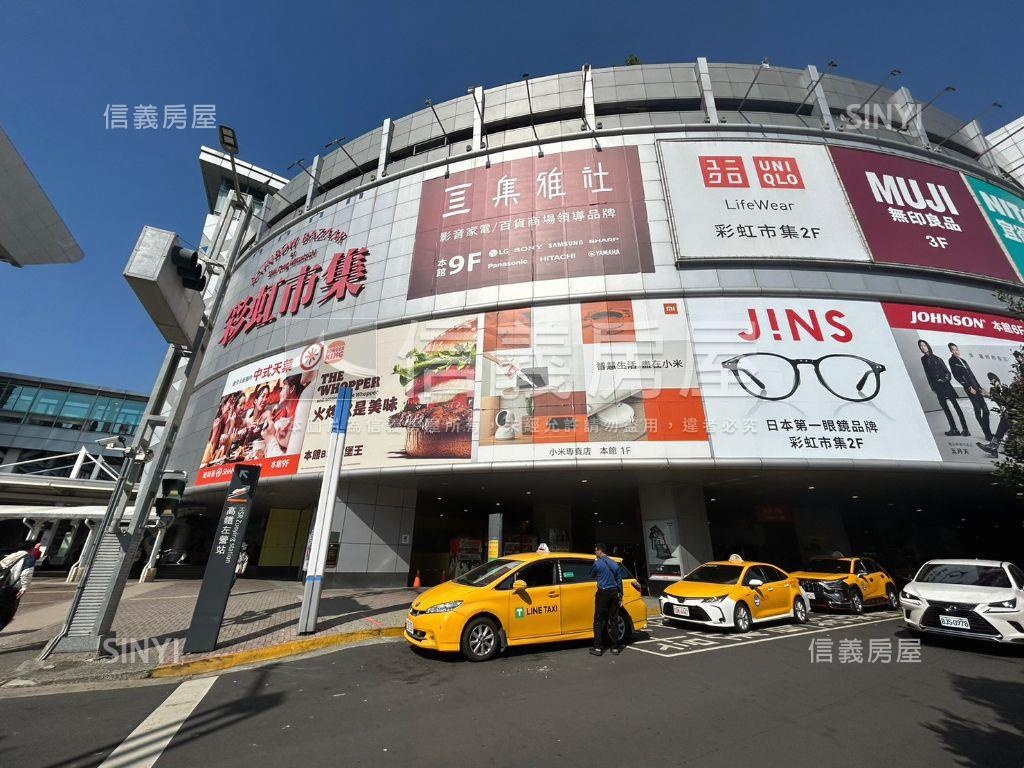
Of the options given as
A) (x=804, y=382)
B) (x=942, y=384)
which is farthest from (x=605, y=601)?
(x=942, y=384)

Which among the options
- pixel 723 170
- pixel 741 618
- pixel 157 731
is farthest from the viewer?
pixel 723 170

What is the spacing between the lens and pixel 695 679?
223 inches

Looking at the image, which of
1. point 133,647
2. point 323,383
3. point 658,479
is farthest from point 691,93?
point 133,647

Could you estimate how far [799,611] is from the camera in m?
10.1

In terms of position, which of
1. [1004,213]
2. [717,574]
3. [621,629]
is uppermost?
[1004,213]

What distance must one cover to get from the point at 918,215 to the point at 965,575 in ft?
55.1

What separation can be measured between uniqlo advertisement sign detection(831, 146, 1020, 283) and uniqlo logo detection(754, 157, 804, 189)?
2.00 meters

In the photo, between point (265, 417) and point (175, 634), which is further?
point (265, 417)

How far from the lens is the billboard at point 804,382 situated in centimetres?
1325

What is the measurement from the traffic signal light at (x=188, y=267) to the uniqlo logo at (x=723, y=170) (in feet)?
60.1

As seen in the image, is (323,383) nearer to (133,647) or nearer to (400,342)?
(400,342)

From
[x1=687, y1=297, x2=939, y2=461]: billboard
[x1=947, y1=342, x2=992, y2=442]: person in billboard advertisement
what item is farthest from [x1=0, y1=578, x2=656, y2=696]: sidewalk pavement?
[x1=947, y1=342, x2=992, y2=442]: person in billboard advertisement

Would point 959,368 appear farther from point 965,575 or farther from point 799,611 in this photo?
point 799,611

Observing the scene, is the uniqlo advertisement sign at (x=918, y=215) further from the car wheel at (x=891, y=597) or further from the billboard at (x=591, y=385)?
the car wheel at (x=891, y=597)
